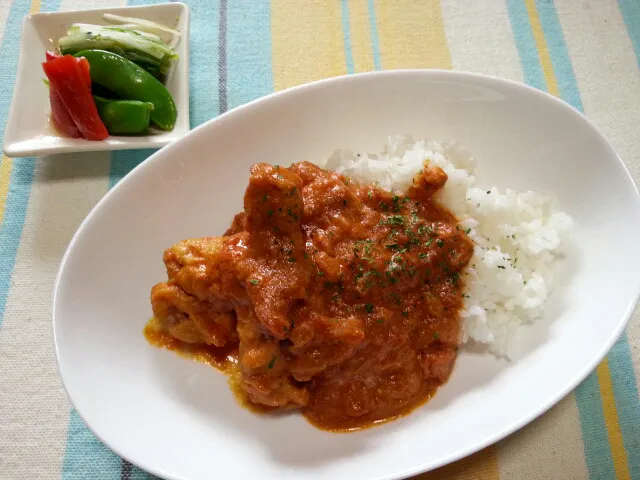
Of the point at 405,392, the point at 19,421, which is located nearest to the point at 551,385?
the point at 405,392

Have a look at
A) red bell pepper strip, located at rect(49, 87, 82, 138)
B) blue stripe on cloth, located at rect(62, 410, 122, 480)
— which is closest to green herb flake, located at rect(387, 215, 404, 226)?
blue stripe on cloth, located at rect(62, 410, 122, 480)

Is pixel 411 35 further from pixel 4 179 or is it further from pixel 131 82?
pixel 4 179

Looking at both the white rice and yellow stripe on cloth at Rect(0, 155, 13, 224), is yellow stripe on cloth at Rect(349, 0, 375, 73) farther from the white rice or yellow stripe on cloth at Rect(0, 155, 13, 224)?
yellow stripe on cloth at Rect(0, 155, 13, 224)

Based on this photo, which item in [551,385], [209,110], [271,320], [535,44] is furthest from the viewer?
[535,44]

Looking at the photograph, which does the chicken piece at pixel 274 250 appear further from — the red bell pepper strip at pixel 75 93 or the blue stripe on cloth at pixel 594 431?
the blue stripe on cloth at pixel 594 431

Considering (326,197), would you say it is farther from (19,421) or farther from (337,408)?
(19,421)

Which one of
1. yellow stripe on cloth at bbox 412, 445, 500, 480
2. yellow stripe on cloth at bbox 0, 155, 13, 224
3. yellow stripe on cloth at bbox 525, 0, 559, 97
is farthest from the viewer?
yellow stripe on cloth at bbox 525, 0, 559, 97
